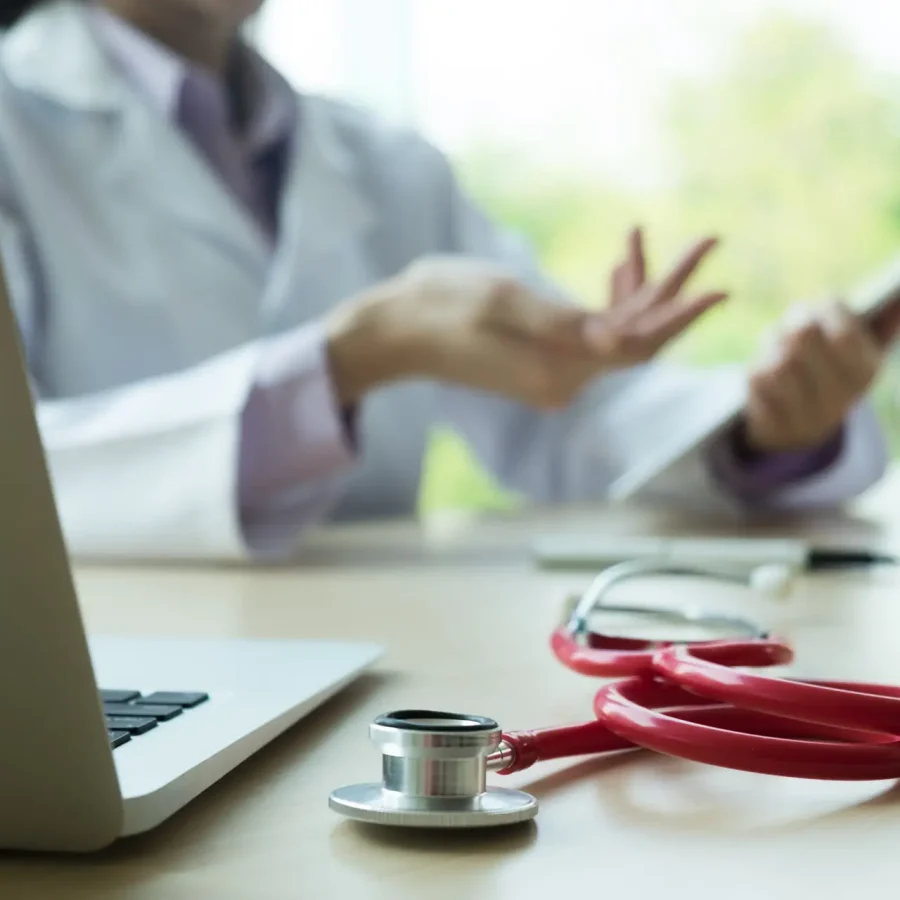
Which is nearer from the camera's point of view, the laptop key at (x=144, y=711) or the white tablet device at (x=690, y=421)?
the laptop key at (x=144, y=711)

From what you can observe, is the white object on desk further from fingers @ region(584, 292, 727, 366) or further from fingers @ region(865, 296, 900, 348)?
fingers @ region(865, 296, 900, 348)

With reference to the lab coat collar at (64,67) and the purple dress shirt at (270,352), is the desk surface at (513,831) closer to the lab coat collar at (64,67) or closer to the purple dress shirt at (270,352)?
the purple dress shirt at (270,352)

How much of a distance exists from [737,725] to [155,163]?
2.69 ft

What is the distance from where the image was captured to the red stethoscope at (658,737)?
0.69 feet

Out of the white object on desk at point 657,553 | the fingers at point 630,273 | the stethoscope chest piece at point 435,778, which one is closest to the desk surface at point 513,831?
the stethoscope chest piece at point 435,778

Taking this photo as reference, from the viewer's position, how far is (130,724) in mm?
247

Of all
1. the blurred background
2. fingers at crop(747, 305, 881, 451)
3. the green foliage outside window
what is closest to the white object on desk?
fingers at crop(747, 305, 881, 451)

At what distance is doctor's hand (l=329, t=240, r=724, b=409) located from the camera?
732 mm

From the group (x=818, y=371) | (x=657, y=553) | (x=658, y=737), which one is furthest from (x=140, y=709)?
(x=818, y=371)

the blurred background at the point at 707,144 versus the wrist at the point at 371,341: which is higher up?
the blurred background at the point at 707,144

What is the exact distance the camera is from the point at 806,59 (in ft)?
9.35

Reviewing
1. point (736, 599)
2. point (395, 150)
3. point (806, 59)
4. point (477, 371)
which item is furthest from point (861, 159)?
point (736, 599)

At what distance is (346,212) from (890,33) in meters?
2.13

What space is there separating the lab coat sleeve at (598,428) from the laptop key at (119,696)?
711mm
